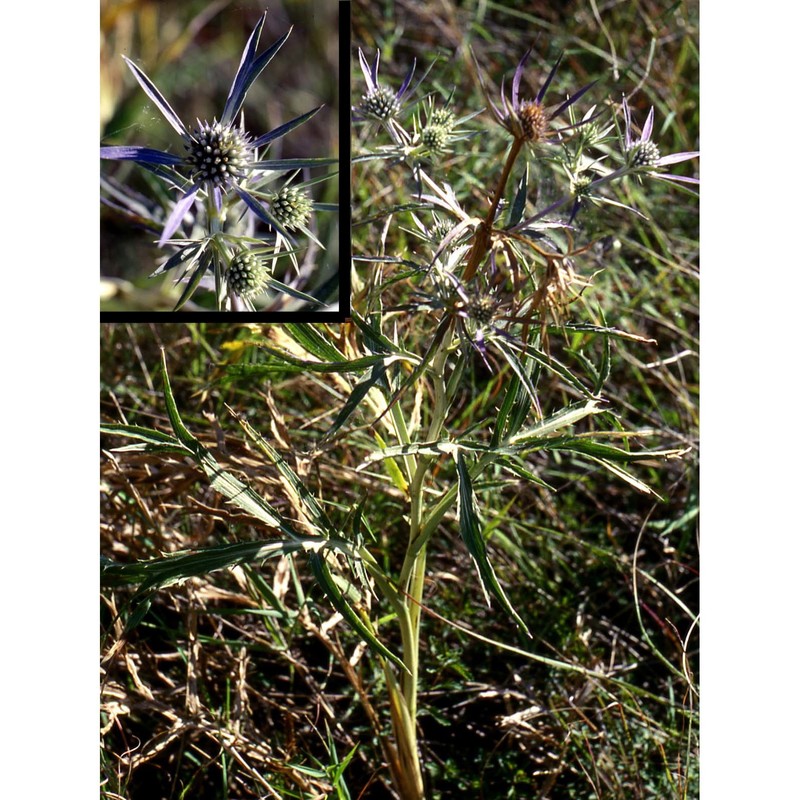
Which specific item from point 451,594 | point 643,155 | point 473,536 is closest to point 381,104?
point 643,155

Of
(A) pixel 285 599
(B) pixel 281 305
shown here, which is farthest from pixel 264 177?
(A) pixel 285 599

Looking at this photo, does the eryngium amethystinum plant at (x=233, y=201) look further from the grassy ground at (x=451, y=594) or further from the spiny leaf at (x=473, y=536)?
the spiny leaf at (x=473, y=536)

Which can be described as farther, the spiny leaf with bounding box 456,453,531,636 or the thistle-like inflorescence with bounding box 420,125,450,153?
the thistle-like inflorescence with bounding box 420,125,450,153

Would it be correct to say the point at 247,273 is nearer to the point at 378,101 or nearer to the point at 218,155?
the point at 218,155

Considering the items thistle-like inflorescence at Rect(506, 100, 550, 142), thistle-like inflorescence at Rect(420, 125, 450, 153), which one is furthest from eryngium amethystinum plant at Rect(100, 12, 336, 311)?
thistle-like inflorescence at Rect(506, 100, 550, 142)

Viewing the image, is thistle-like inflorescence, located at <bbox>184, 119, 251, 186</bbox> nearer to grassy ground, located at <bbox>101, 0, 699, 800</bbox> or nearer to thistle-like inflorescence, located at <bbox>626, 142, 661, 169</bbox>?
grassy ground, located at <bbox>101, 0, 699, 800</bbox>
